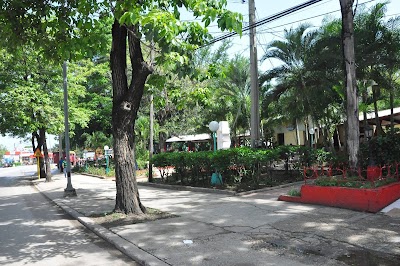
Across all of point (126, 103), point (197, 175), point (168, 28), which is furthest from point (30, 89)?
point (168, 28)

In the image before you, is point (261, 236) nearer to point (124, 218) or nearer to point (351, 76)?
point (124, 218)

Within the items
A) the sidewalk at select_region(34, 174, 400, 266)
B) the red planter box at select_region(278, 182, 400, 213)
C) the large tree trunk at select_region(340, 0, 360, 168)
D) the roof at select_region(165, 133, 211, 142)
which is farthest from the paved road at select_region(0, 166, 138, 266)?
the roof at select_region(165, 133, 211, 142)

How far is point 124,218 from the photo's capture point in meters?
8.74

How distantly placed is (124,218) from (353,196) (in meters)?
5.35

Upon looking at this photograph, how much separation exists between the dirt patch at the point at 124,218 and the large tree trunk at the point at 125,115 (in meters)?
0.19

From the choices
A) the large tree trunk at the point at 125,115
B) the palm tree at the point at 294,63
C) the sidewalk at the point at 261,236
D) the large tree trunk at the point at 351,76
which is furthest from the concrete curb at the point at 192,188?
the palm tree at the point at 294,63

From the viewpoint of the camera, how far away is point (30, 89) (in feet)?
71.9

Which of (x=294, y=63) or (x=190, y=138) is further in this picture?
(x=190, y=138)

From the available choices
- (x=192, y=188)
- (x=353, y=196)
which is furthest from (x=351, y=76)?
(x=192, y=188)

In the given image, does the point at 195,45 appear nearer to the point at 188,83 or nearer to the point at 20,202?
the point at 20,202

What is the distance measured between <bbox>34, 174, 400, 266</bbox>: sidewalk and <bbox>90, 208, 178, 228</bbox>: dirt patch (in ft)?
0.80

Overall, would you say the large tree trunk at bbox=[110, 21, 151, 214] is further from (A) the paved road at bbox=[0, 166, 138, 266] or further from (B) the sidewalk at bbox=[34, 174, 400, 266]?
(A) the paved road at bbox=[0, 166, 138, 266]

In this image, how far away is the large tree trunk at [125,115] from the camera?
899cm

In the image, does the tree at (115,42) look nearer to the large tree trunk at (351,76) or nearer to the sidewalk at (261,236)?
the sidewalk at (261,236)
